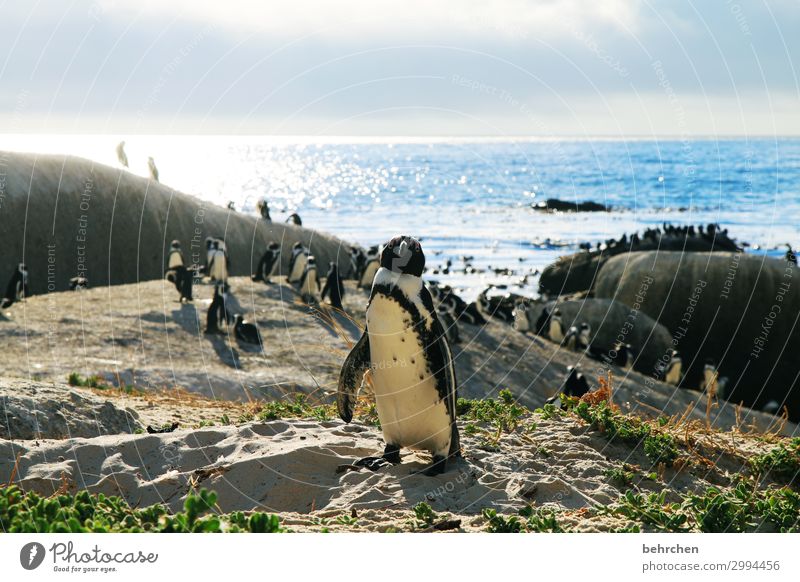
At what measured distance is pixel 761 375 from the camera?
15.7m

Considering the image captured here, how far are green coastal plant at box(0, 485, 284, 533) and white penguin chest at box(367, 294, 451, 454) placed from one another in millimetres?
1461

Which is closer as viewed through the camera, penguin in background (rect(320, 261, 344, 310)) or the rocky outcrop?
the rocky outcrop

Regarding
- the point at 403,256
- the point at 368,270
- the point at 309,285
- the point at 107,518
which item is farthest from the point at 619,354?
the point at 107,518

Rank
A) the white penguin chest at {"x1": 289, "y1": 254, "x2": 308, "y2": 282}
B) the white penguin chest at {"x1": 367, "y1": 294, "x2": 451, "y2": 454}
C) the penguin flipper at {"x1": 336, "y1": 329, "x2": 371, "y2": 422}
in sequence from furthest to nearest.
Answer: the white penguin chest at {"x1": 289, "y1": 254, "x2": 308, "y2": 282}, the penguin flipper at {"x1": 336, "y1": 329, "x2": 371, "y2": 422}, the white penguin chest at {"x1": 367, "y1": 294, "x2": 451, "y2": 454}

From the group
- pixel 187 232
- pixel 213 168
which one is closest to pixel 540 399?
pixel 187 232

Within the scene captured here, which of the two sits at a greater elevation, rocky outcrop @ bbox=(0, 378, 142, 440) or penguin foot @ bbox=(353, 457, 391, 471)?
penguin foot @ bbox=(353, 457, 391, 471)

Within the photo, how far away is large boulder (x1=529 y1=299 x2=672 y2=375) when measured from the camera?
15.1 metres

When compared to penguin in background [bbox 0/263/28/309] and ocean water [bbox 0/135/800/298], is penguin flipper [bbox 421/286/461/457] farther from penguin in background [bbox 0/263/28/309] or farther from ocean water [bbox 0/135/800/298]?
penguin in background [bbox 0/263/28/309]

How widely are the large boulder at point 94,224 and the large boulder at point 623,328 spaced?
Result: 498 centimetres

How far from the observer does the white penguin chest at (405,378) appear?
4781mm

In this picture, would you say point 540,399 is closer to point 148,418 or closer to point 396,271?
point 148,418

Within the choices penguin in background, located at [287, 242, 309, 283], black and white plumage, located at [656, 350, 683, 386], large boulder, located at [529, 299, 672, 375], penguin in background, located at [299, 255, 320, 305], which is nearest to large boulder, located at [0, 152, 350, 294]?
penguin in background, located at [287, 242, 309, 283]

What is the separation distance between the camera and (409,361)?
482cm
